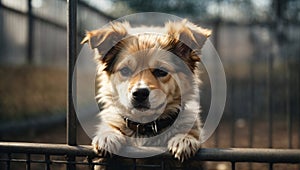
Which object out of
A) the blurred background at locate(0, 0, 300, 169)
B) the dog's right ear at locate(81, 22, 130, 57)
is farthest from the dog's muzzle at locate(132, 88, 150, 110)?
the blurred background at locate(0, 0, 300, 169)

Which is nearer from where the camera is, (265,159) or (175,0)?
(265,159)

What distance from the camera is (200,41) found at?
242 cm

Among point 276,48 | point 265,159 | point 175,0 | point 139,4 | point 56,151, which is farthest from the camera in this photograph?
point 276,48

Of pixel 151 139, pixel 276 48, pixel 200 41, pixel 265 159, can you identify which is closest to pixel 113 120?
pixel 151 139

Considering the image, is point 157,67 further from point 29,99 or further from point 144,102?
point 29,99

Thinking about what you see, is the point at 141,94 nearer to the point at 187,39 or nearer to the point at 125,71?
the point at 125,71

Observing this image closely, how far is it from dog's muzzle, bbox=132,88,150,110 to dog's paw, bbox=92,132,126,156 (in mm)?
217

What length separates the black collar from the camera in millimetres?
2395

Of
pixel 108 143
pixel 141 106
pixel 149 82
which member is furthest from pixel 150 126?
pixel 108 143

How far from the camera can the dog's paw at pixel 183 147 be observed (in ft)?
6.42

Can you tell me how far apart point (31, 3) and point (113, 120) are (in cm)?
466

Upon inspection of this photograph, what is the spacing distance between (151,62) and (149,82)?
9.6 inches

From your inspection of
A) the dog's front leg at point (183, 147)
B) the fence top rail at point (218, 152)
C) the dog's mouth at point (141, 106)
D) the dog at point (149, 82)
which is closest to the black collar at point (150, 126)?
the dog at point (149, 82)

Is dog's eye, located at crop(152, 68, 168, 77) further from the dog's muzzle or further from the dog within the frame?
the dog's muzzle
